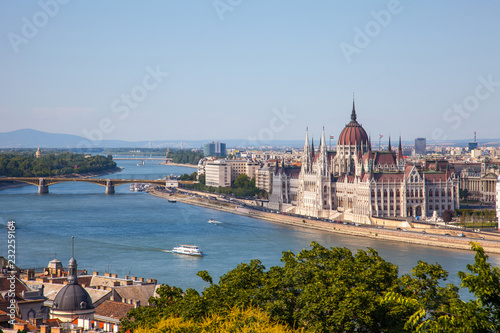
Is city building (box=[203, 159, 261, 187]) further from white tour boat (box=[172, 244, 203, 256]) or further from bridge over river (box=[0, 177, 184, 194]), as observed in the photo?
white tour boat (box=[172, 244, 203, 256])

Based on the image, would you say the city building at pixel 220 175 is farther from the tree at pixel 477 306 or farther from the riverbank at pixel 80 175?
the tree at pixel 477 306

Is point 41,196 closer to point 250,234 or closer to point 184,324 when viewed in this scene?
point 250,234

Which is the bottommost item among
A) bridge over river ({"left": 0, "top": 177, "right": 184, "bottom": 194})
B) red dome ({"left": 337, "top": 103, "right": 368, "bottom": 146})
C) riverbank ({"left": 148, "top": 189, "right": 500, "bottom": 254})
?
riverbank ({"left": 148, "top": 189, "right": 500, "bottom": 254})

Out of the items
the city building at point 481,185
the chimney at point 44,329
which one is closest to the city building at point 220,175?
the city building at point 481,185

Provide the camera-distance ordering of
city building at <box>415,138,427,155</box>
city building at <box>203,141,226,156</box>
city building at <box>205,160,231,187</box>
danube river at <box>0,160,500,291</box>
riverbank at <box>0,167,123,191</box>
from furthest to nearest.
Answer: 1. city building at <box>203,141,226,156</box>
2. city building at <box>415,138,427,155</box>
3. city building at <box>205,160,231,187</box>
4. riverbank at <box>0,167,123,191</box>
5. danube river at <box>0,160,500,291</box>

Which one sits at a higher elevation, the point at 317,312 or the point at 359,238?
the point at 317,312

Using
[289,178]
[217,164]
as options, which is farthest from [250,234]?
[217,164]

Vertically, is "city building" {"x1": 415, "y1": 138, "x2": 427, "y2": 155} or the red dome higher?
the red dome

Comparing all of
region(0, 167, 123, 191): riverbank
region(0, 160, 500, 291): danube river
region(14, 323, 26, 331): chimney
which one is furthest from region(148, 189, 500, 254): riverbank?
region(0, 167, 123, 191): riverbank

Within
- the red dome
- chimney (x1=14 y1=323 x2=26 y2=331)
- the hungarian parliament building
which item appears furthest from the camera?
the red dome
